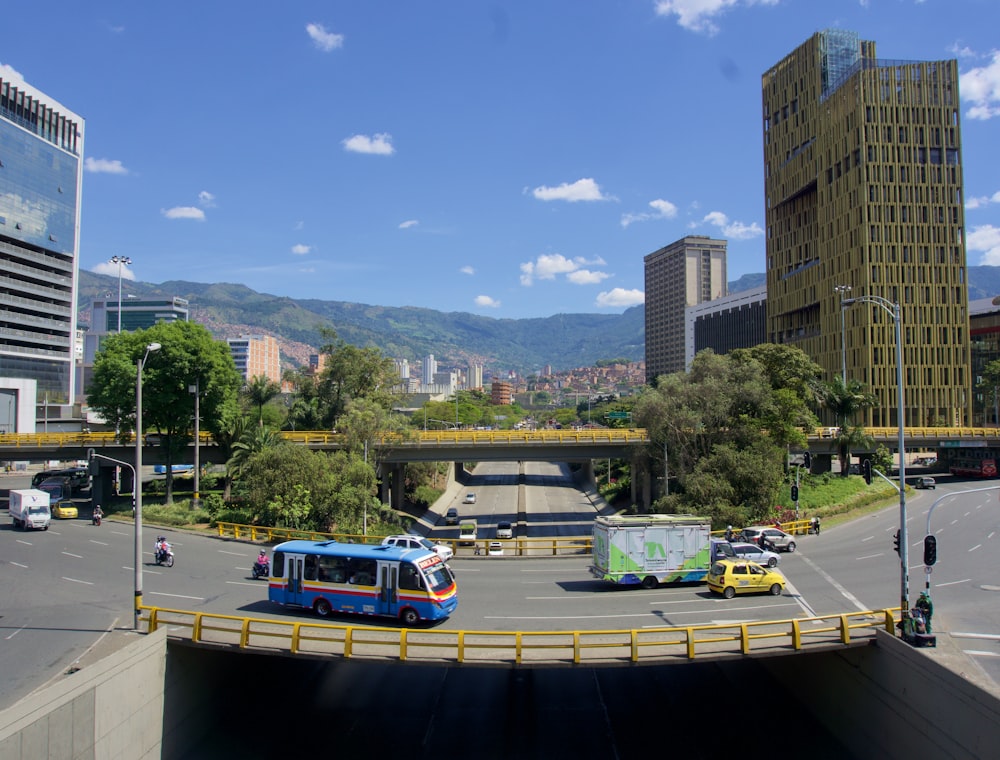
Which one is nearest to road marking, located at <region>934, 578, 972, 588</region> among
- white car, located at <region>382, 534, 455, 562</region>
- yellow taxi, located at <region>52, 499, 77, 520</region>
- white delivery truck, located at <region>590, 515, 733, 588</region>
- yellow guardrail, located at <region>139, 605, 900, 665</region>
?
yellow guardrail, located at <region>139, 605, 900, 665</region>

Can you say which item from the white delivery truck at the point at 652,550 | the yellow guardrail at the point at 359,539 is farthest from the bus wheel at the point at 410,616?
the yellow guardrail at the point at 359,539

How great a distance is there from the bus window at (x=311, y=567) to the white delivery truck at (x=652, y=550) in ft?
38.1

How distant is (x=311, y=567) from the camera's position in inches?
959

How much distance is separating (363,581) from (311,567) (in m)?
2.16

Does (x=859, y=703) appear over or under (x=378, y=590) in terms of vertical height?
under

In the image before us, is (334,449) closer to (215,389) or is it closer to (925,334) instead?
(215,389)

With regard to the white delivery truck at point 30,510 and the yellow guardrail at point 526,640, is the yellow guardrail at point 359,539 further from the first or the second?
the yellow guardrail at point 526,640

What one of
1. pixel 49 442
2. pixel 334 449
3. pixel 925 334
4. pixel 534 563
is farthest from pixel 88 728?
pixel 925 334

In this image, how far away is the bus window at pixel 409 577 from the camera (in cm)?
2288

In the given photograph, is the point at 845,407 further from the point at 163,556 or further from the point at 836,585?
the point at 163,556

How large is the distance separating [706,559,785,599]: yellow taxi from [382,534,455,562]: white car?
490 inches

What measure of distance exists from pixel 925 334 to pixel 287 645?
98402mm

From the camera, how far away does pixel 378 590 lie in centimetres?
2333

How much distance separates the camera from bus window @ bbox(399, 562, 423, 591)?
2288 cm
